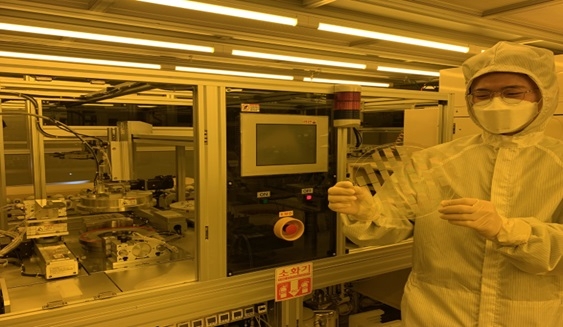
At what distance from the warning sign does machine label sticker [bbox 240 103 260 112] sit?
1.97 ft

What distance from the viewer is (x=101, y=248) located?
182cm

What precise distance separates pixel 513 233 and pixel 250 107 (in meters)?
0.90

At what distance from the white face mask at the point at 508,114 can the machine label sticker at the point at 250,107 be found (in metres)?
0.73

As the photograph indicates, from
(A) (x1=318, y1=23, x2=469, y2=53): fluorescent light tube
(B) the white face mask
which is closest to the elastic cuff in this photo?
(B) the white face mask

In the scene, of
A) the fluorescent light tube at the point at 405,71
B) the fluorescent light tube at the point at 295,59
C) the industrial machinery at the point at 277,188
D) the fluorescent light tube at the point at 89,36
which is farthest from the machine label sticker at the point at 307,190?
the fluorescent light tube at the point at 405,71

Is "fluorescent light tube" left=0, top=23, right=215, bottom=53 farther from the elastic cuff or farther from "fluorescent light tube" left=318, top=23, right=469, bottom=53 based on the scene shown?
the elastic cuff

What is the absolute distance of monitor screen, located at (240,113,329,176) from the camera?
1.56 metres

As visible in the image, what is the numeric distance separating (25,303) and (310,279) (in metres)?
0.97

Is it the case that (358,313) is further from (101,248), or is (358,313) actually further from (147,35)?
(147,35)

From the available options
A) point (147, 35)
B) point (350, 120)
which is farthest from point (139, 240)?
point (147, 35)

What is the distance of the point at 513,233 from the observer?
3.62 feet

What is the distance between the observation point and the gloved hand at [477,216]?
1.09m

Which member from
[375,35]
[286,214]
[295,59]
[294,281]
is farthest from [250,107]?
[295,59]

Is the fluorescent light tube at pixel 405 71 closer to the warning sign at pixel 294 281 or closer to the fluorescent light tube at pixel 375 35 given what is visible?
the fluorescent light tube at pixel 375 35
